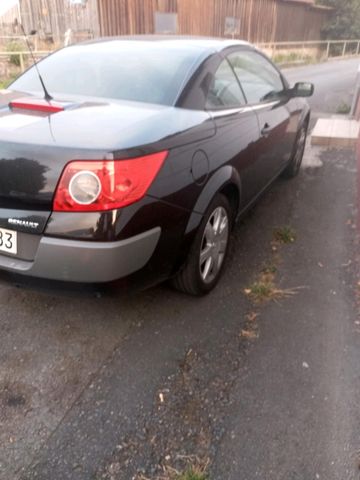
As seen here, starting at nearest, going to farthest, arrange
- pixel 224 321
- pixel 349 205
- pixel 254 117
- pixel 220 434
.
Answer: pixel 220 434 < pixel 224 321 < pixel 254 117 < pixel 349 205

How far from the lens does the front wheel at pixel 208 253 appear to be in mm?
2711

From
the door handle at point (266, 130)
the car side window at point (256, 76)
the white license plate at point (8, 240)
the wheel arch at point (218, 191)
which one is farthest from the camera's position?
the door handle at point (266, 130)

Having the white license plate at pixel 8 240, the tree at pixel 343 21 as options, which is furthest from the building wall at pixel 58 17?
the tree at pixel 343 21

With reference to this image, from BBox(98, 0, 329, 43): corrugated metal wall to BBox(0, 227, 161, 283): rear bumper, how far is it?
55.7 ft

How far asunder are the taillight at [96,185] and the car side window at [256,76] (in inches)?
68.7

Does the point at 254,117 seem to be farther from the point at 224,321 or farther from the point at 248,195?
the point at 224,321

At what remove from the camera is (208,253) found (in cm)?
291

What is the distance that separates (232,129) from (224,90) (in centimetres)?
34

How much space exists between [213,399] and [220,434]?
209mm

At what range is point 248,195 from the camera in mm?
3490

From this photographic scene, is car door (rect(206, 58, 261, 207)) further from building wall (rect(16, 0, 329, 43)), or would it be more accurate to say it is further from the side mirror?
building wall (rect(16, 0, 329, 43))

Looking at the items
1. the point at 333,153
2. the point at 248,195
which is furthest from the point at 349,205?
the point at 333,153

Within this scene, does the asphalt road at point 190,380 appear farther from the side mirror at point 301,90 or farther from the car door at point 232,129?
the side mirror at point 301,90

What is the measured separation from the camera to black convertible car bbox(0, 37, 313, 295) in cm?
205
